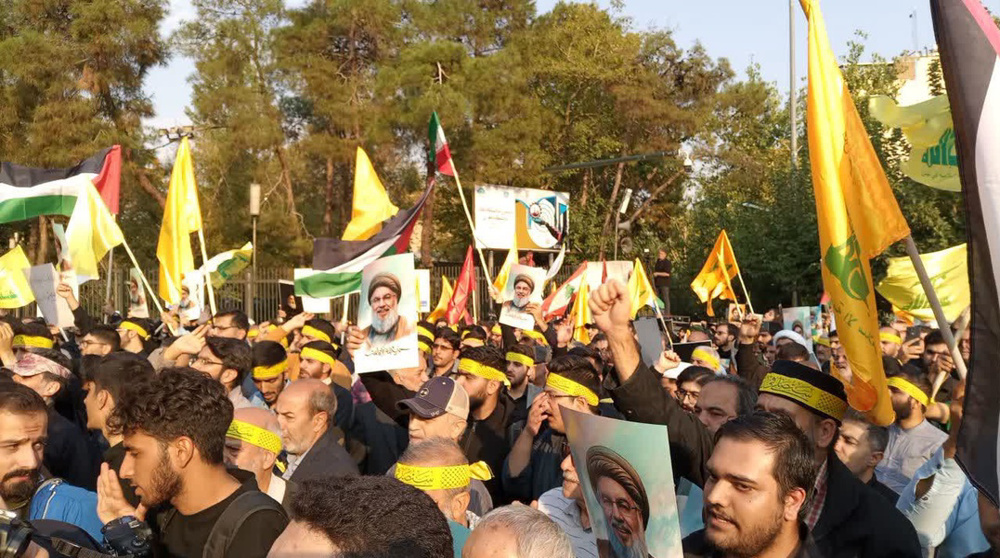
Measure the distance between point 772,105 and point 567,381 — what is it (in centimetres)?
5211

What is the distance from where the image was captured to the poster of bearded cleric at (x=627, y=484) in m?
3.47

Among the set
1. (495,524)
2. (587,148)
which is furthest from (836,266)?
(587,148)

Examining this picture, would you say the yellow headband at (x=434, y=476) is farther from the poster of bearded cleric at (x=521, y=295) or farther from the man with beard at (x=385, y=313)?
the poster of bearded cleric at (x=521, y=295)

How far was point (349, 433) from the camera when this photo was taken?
7637 mm

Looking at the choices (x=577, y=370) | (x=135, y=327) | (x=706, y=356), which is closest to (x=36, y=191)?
(x=135, y=327)

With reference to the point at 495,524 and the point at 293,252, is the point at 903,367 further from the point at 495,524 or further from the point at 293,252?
the point at 293,252

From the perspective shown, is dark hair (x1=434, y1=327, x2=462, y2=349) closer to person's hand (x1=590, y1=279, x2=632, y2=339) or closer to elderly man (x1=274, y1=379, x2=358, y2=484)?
elderly man (x1=274, y1=379, x2=358, y2=484)

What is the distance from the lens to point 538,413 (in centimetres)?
632

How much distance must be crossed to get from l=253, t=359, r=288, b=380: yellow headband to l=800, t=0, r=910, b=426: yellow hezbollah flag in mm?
4487

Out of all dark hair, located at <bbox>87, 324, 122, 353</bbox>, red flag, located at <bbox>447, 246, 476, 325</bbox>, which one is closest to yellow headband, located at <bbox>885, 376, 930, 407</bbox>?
dark hair, located at <bbox>87, 324, 122, 353</bbox>

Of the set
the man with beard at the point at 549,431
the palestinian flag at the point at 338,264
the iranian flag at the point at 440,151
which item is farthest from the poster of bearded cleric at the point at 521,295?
the man with beard at the point at 549,431

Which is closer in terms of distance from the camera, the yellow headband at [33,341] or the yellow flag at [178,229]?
the yellow headband at [33,341]

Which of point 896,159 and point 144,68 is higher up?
point 144,68

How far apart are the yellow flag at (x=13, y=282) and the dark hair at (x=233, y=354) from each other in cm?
612
